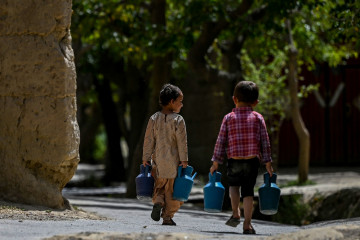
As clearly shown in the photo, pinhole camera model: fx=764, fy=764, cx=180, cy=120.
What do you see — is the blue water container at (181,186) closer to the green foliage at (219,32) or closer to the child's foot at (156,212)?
the child's foot at (156,212)

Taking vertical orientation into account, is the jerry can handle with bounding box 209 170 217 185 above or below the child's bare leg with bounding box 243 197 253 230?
above

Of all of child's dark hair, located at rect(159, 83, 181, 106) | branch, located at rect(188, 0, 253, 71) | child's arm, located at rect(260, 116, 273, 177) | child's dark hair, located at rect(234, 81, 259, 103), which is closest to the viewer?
child's arm, located at rect(260, 116, 273, 177)

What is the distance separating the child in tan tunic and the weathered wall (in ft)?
5.06

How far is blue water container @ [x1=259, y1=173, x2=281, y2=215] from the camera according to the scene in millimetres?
7242

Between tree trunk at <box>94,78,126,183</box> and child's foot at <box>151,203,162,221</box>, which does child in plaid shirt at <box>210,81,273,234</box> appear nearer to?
child's foot at <box>151,203,162,221</box>

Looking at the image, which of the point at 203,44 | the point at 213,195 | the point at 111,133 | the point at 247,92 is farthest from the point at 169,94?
the point at 111,133

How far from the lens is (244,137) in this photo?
23.7ft

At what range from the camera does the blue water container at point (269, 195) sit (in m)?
7.24

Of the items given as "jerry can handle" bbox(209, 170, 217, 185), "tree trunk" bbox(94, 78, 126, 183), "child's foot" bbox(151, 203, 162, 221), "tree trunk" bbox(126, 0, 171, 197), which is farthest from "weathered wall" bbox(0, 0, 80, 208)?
"tree trunk" bbox(94, 78, 126, 183)

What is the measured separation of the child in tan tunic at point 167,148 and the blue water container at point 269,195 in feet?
3.06

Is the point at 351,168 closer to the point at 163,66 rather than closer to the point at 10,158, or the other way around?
the point at 163,66

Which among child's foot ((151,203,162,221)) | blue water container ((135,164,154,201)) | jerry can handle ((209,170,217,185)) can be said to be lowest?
child's foot ((151,203,162,221))

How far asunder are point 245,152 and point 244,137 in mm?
145

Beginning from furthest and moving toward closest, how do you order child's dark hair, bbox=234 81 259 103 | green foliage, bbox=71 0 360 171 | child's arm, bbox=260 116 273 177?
1. green foliage, bbox=71 0 360 171
2. child's dark hair, bbox=234 81 259 103
3. child's arm, bbox=260 116 273 177
